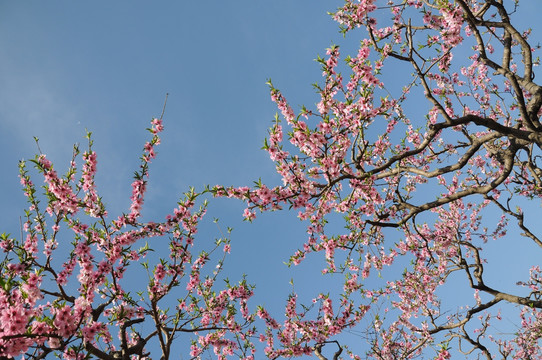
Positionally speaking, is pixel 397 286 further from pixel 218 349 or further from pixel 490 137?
pixel 490 137

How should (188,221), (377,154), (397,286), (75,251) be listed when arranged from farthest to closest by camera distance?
(397,286)
(377,154)
(188,221)
(75,251)

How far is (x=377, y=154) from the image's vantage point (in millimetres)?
9016

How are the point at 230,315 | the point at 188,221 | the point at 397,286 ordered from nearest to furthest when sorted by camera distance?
the point at 188,221
the point at 230,315
the point at 397,286

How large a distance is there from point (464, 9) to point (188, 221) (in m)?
6.01

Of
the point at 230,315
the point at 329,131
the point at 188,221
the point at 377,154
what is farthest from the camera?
the point at 377,154

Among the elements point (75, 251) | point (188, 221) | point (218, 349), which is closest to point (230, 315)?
point (218, 349)

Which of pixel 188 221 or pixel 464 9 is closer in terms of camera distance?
pixel 464 9

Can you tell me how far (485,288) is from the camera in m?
8.38

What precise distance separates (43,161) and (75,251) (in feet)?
4.90

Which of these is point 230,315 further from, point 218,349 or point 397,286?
point 397,286

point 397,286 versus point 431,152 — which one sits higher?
point 431,152

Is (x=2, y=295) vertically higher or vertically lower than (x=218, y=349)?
lower

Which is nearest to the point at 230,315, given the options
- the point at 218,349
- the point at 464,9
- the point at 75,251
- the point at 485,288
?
the point at 218,349

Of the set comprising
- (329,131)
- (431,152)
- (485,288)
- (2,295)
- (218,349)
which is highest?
(431,152)
